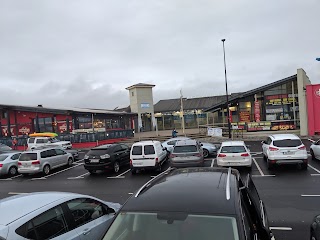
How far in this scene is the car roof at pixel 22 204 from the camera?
13.5 ft

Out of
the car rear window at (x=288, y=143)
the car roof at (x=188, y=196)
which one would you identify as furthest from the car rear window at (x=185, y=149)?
the car roof at (x=188, y=196)

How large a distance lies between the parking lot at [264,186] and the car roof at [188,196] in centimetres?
388

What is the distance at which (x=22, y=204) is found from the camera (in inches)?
180

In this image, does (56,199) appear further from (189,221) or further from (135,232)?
(189,221)

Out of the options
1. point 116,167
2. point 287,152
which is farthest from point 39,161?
point 287,152

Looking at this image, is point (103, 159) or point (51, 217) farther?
point (103, 159)

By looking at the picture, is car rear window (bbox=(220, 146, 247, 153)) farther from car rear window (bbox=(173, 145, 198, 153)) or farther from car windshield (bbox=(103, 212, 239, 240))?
car windshield (bbox=(103, 212, 239, 240))

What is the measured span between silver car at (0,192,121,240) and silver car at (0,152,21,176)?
604 inches

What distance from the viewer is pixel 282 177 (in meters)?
13.2

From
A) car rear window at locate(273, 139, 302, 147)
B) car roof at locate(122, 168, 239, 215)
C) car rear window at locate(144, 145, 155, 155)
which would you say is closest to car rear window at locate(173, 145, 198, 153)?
car rear window at locate(144, 145, 155, 155)

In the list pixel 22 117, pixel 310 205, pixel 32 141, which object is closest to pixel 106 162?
pixel 310 205

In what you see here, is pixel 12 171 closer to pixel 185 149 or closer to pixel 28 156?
pixel 28 156

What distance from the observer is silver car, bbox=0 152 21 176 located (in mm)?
18500

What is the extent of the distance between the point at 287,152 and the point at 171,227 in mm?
12691
